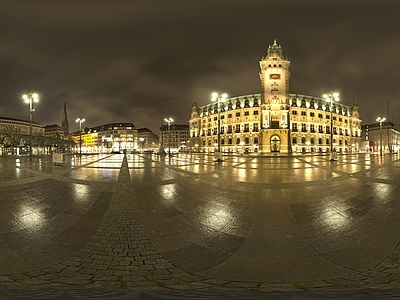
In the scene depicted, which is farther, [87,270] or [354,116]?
[354,116]

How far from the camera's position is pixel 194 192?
10055 millimetres

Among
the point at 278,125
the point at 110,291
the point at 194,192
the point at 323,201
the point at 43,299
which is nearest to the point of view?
the point at 43,299

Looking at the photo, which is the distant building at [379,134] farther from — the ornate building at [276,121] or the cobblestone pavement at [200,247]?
the cobblestone pavement at [200,247]

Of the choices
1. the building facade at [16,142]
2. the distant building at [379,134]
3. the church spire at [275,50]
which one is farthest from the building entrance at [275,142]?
the distant building at [379,134]

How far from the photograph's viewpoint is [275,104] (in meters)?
85.2

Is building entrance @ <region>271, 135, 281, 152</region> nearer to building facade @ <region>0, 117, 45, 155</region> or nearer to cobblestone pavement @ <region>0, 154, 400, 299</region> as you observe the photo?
building facade @ <region>0, 117, 45, 155</region>

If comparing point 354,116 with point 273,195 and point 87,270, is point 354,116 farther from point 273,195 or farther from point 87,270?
point 87,270

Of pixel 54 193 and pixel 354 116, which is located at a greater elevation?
pixel 354 116

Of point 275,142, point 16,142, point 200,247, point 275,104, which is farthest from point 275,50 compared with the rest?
point 200,247

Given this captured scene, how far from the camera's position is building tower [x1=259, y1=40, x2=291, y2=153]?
3329 inches

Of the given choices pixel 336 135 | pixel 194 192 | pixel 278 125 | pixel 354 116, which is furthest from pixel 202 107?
pixel 194 192

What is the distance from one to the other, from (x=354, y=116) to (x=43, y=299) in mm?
137018

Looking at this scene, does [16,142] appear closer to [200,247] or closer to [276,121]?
[200,247]

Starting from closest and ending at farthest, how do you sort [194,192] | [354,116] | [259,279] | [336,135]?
[259,279]
[194,192]
[336,135]
[354,116]
